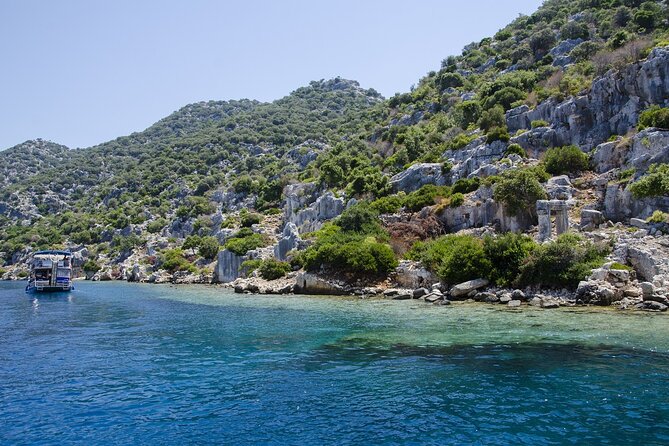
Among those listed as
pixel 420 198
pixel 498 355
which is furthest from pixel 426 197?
pixel 498 355

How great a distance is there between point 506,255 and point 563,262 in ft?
12.3

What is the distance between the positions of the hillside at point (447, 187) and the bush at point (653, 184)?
0.31 ft

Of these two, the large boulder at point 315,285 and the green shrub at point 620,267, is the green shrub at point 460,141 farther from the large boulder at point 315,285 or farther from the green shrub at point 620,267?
the green shrub at point 620,267

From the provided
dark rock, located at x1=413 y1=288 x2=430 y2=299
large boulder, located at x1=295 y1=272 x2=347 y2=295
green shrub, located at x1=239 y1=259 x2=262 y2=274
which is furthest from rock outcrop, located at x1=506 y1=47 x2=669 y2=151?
green shrub, located at x1=239 y1=259 x2=262 y2=274

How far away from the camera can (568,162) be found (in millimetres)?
44812

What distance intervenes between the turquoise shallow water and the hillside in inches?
454

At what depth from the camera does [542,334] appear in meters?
20.0

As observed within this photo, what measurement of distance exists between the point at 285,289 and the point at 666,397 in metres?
35.3

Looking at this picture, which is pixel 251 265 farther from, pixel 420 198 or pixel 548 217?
pixel 548 217

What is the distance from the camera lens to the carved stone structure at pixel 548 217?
35438 millimetres

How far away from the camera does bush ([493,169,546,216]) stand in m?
39.8

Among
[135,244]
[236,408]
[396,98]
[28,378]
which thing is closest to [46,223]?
[135,244]

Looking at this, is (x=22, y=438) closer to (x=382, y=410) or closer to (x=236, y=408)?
(x=236, y=408)

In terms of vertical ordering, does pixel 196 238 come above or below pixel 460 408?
above
